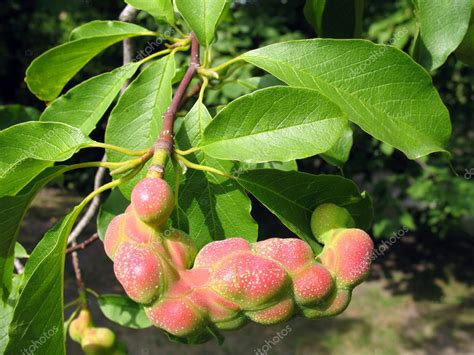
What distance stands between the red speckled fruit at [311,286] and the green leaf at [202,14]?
48cm

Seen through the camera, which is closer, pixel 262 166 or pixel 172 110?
pixel 172 110

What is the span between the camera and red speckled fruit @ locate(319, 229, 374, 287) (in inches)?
30.1

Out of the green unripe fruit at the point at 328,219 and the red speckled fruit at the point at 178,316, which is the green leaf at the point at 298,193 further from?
the red speckled fruit at the point at 178,316

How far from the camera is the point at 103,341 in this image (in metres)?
1.37

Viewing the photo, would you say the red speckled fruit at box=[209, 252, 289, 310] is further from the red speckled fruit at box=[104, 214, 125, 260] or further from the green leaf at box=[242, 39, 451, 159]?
the green leaf at box=[242, 39, 451, 159]

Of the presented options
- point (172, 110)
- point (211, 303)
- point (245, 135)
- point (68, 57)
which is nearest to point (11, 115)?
point (68, 57)

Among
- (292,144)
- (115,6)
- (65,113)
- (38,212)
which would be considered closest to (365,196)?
(292,144)

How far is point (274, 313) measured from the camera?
711mm

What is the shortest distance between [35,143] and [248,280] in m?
0.42

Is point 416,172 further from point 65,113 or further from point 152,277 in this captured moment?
point 152,277

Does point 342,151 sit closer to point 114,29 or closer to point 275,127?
point 275,127

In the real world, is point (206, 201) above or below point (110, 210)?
above

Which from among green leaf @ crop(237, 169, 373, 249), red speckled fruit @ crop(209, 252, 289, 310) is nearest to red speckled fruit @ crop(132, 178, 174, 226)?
red speckled fruit @ crop(209, 252, 289, 310)

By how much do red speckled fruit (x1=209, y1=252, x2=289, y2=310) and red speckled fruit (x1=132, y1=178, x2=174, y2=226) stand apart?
4.1 inches
